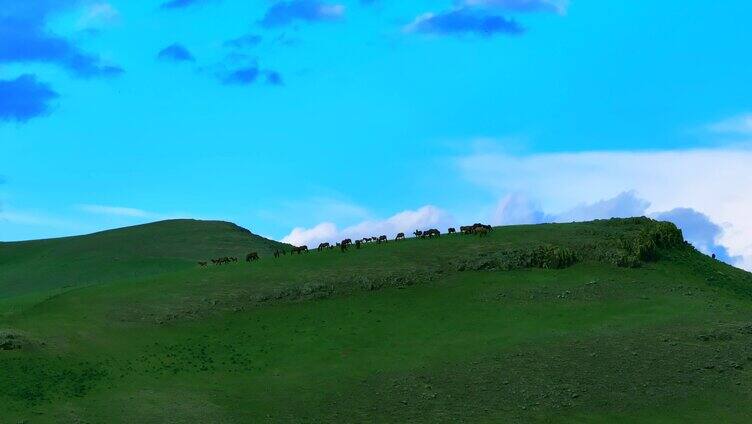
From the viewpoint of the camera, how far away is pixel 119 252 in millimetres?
106250

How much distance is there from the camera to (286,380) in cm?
4944

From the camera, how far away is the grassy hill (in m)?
46.4

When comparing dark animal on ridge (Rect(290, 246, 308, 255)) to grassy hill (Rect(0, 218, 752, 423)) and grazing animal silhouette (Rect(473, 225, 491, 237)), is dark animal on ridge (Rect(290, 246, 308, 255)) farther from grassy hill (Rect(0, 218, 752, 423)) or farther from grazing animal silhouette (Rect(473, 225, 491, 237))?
grazing animal silhouette (Rect(473, 225, 491, 237))

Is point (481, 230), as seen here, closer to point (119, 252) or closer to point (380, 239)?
point (380, 239)

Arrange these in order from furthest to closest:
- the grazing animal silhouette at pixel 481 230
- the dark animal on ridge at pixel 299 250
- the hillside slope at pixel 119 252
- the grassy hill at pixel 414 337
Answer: the hillside slope at pixel 119 252, the dark animal on ridge at pixel 299 250, the grazing animal silhouette at pixel 481 230, the grassy hill at pixel 414 337

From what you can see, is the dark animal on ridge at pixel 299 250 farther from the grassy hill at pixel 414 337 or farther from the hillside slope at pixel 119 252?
the hillside slope at pixel 119 252

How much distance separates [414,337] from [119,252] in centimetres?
6084

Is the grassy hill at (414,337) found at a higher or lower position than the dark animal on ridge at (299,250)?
lower

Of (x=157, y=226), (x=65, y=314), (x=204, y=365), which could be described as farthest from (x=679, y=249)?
(x=157, y=226)

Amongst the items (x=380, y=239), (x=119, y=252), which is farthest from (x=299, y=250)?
(x=119, y=252)

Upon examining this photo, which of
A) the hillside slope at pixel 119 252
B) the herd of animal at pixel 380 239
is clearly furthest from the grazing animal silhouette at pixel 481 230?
the hillside slope at pixel 119 252

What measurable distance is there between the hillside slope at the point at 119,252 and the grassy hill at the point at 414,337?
26.5 m

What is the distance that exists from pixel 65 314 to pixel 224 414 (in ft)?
66.9

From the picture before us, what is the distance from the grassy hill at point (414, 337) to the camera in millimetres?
46438
